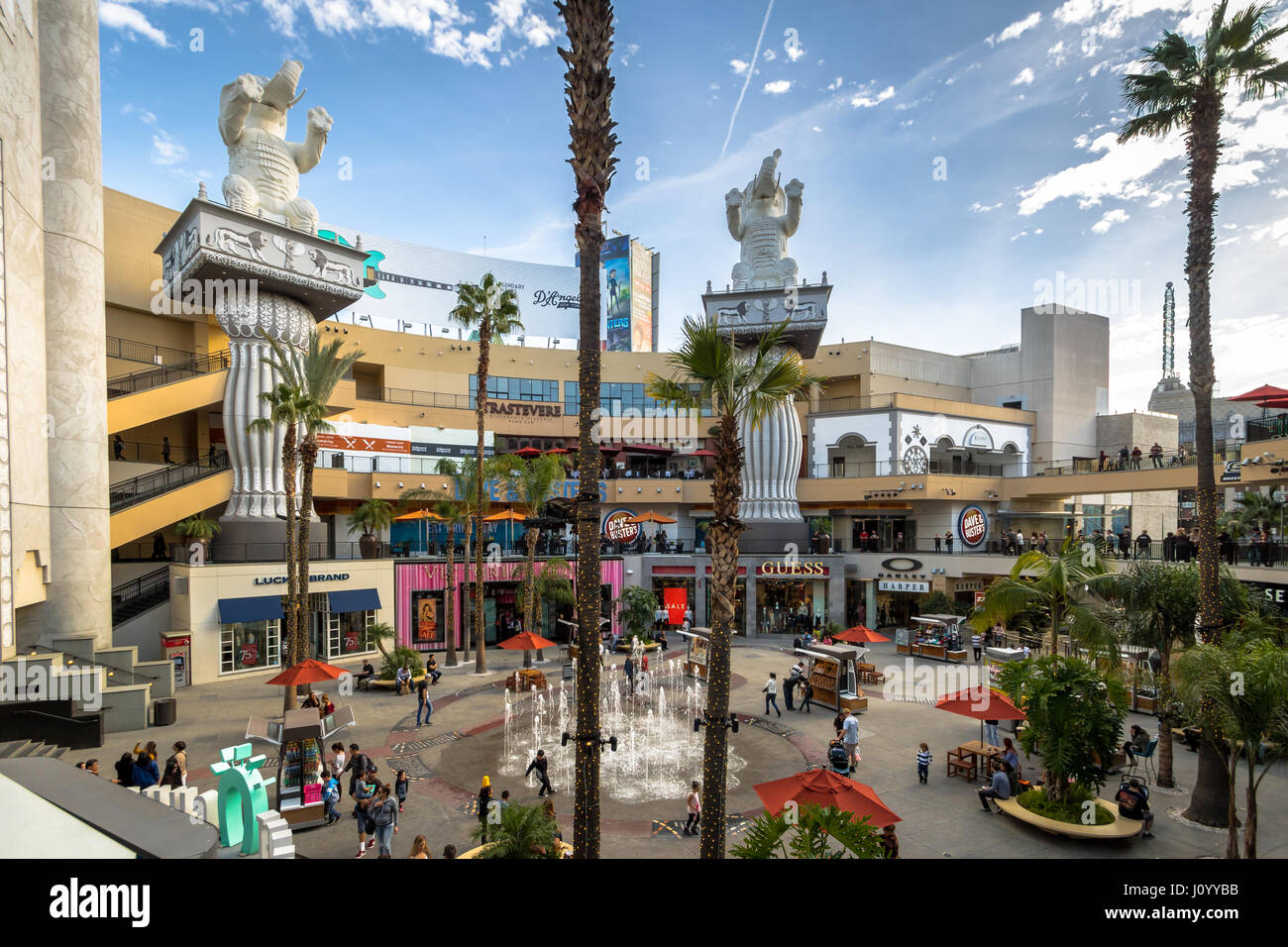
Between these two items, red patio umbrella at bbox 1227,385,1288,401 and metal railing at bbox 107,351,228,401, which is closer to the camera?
red patio umbrella at bbox 1227,385,1288,401

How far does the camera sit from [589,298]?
29.6 ft

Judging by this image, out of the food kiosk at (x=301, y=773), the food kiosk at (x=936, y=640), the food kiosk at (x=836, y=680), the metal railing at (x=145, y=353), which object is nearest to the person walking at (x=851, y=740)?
the food kiosk at (x=836, y=680)

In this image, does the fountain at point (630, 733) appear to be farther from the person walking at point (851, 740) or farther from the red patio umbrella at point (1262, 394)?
the red patio umbrella at point (1262, 394)

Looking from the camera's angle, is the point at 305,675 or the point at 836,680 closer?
the point at 305,675

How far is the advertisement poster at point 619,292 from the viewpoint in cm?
6912

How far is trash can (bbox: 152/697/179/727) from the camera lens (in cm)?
1959

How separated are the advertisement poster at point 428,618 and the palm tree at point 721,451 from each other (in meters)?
24.4

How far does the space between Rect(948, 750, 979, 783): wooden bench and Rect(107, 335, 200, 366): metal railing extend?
36.2m

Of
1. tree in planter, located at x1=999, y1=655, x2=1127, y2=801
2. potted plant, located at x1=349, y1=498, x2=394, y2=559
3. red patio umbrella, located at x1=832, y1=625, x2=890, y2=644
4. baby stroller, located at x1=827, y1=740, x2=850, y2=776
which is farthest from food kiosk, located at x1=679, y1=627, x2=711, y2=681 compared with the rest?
potted plant, located at x1=349, y1=498, x2=394, y2=559

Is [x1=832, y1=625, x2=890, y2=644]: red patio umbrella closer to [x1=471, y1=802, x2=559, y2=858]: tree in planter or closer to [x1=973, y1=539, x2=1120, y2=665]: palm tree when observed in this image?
[x1=973, y1=539, x2=1120, y2=665]: palm tree

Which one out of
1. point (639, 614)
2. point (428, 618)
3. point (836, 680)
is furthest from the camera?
point (428, 618)

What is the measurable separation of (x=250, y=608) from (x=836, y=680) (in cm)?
2234

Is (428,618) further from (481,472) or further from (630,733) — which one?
(630,733)

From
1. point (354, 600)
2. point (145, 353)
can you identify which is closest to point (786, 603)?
point (354, 600)
